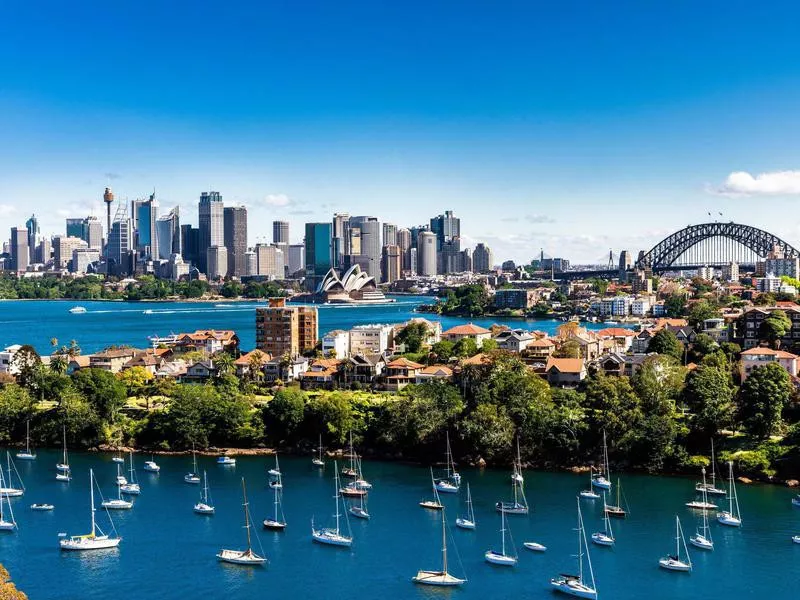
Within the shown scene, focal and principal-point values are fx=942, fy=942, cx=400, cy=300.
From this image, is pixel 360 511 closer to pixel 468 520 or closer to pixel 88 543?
pixel 468 520

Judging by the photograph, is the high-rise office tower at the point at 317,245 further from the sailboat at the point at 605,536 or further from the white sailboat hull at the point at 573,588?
the white sailboat hull at the point at 573,588

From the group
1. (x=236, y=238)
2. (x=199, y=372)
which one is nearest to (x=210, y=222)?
(x=236, y=238)

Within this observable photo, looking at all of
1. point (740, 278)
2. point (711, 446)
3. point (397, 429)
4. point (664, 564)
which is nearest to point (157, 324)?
point (397, 429)

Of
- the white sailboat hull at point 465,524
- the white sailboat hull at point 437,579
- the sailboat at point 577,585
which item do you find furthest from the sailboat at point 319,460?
the sailboat at point 577,585

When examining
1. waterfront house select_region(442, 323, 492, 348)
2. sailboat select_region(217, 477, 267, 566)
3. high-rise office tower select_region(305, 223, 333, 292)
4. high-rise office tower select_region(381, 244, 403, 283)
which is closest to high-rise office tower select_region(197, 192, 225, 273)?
high-rise office tower select_region(305, 223, 333, 292)

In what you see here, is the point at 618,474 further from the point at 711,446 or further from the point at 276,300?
the point at 276,300

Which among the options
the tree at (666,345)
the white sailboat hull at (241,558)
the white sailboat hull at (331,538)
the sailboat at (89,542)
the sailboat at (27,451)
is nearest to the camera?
the white sailboat hull at (241,558)

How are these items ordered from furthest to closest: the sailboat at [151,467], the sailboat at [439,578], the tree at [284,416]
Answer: the tree at [284,416]
the sailboat at [151,467]
the sailboat at [439,578]
